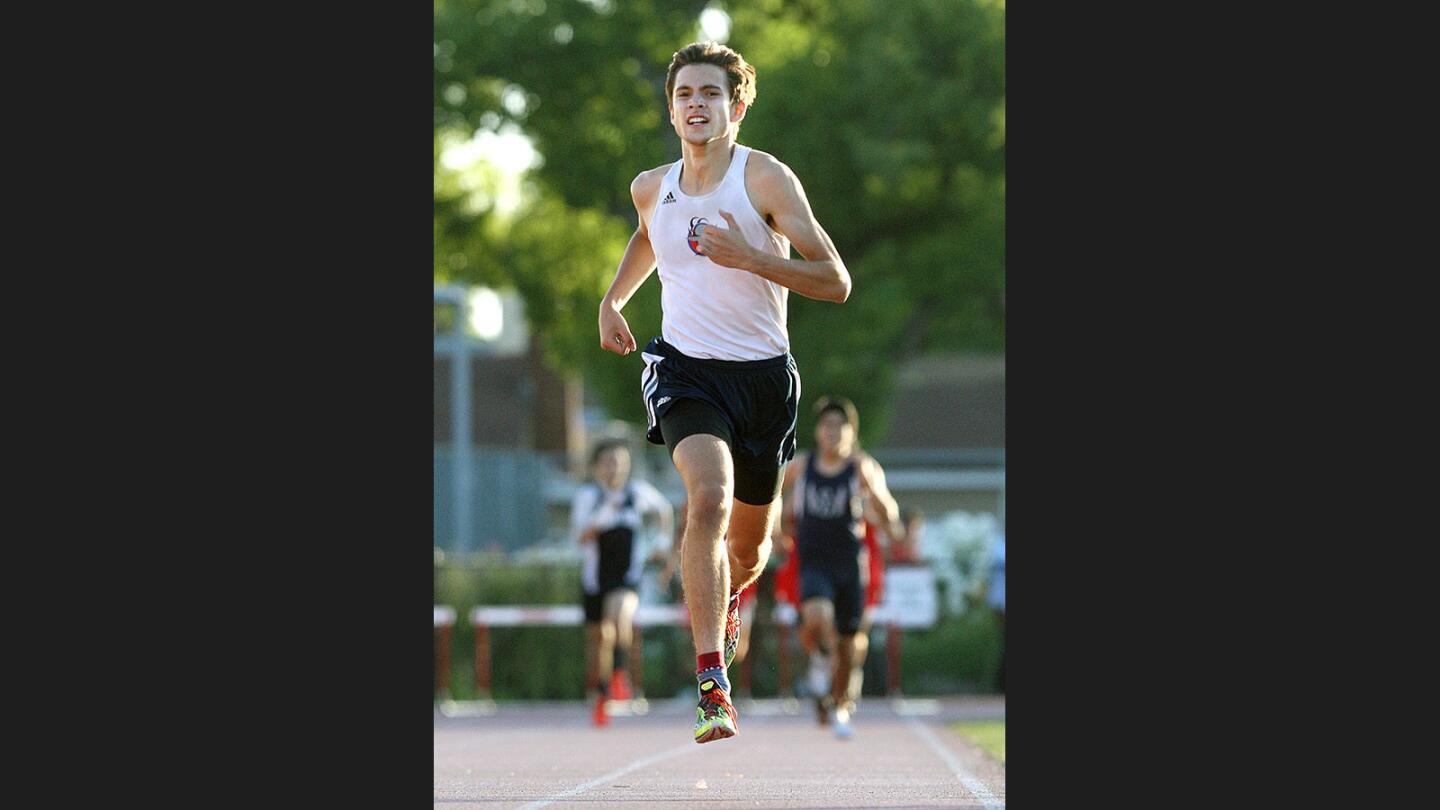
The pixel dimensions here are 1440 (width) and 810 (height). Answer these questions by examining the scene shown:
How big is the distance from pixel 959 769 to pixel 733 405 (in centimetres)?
388

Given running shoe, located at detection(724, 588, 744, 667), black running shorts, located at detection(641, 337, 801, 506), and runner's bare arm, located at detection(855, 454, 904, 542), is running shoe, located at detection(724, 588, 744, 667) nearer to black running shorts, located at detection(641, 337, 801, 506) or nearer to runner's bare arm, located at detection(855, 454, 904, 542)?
black running shorts, located at detection(641, 337, 801, 506)

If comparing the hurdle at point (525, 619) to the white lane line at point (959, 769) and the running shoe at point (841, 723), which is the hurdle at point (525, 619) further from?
the running shoe at point (841, 723)

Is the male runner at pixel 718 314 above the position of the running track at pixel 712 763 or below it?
above

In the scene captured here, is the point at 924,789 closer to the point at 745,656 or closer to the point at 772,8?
the point at 745,656

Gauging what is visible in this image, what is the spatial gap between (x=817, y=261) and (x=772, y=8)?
1135 inches

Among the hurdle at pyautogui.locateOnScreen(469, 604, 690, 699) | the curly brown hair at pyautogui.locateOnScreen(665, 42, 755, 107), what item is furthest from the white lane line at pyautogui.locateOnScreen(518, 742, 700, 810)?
the hurdle at pyautogui.locateOnScreen(469, 604, 690, 699)

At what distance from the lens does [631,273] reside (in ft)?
33.7

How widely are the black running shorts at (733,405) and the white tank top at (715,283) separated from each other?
0.22 ft

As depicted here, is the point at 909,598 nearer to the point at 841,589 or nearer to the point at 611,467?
the point at 611,467

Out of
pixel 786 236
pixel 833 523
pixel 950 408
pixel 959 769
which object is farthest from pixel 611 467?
pixel 950 408

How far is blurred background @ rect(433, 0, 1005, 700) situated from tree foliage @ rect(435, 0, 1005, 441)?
4 centimetres

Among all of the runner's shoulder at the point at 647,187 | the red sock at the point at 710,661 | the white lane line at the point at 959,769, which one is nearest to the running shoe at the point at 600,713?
the white lane line at the point at 959,769

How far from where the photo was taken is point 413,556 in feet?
27.0

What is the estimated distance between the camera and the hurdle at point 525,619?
24.4 metres
